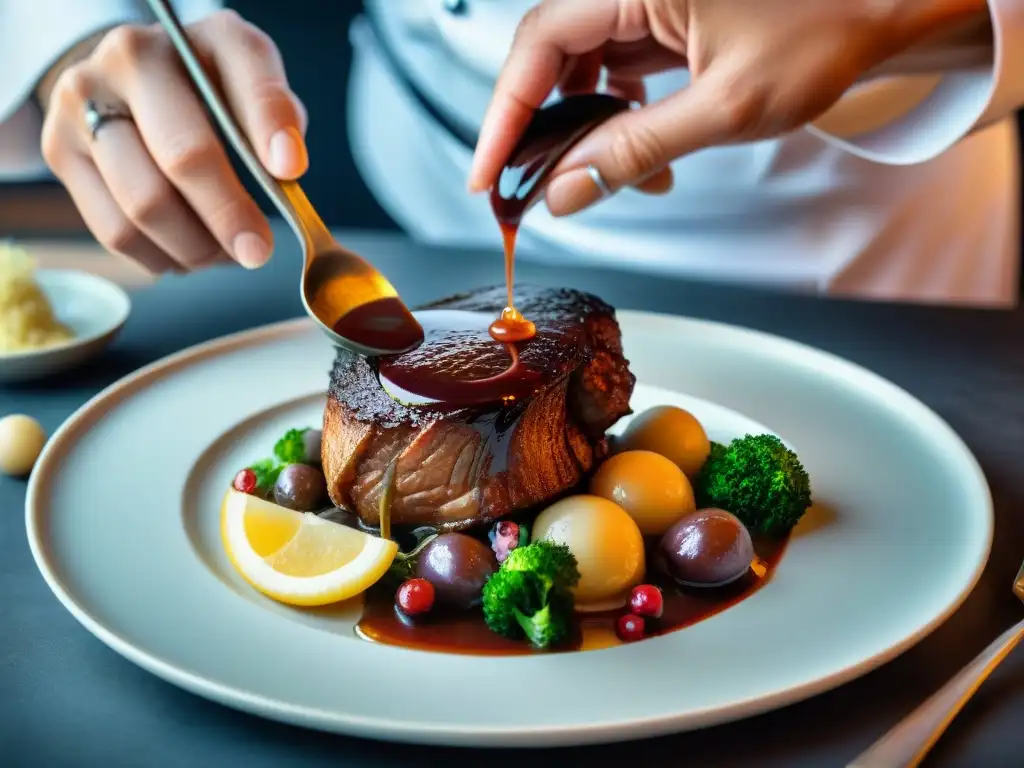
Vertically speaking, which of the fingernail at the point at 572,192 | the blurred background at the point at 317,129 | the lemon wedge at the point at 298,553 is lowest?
the blurred background at the point at 317,129

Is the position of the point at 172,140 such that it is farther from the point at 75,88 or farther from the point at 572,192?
the point at 572,192

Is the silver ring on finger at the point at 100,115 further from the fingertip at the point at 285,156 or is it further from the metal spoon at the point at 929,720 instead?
the metal spoon at the point at 929,720

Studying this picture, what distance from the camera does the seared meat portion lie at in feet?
6.44

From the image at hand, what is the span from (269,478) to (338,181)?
4393 mm

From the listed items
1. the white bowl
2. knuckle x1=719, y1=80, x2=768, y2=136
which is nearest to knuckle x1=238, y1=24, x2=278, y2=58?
the white bowl

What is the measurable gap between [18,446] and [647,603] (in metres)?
1.48

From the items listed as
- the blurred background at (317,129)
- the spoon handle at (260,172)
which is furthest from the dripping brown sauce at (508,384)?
the blurred background at (317,129)

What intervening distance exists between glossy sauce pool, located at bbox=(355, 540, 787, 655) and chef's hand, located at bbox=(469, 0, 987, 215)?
94 cm

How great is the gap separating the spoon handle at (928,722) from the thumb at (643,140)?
1.18 meters

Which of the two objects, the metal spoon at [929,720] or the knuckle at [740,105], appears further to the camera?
the knuckle at [740,105]

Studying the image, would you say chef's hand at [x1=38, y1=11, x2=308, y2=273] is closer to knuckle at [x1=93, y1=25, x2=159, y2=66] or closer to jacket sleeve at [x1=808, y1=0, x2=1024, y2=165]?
knuckle at [x1=93, y1=25, x2=159, y2=66]

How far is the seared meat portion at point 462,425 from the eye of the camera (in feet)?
6.44

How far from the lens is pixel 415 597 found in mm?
1721

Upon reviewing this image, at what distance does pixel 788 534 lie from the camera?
6.50 ft
